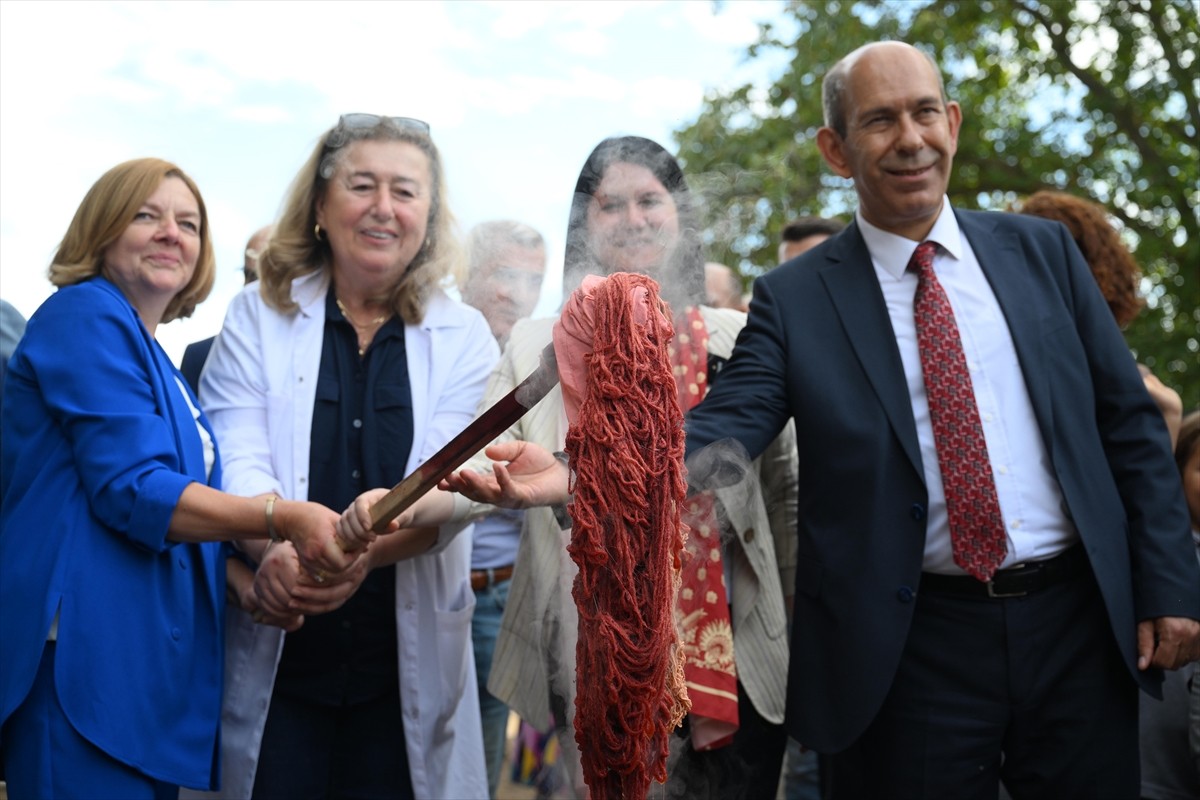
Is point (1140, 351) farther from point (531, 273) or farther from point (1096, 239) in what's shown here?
point (531, 273)

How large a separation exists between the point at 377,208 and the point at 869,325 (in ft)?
4.91

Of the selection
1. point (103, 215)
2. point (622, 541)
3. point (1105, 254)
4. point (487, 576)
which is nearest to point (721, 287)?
point (1105, 254)

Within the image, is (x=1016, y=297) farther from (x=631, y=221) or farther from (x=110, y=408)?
(x=110, y=408)

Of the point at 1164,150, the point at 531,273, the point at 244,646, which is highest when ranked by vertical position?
the point at 1164,150

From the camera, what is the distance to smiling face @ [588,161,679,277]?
2.82m

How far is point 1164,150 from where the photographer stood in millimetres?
10945

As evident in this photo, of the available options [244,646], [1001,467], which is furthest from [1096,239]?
[244,646]

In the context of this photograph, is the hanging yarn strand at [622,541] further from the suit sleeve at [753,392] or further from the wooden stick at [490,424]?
the suit sleeve at [753,392]

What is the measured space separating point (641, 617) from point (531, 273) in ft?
6.07

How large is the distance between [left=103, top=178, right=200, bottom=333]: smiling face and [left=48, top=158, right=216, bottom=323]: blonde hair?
0.07ft

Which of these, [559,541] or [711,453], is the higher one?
[711,453]

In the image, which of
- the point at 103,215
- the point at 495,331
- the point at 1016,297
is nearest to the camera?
the point at 103,215

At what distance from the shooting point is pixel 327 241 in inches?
142

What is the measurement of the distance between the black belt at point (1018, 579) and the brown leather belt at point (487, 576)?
1632mm
